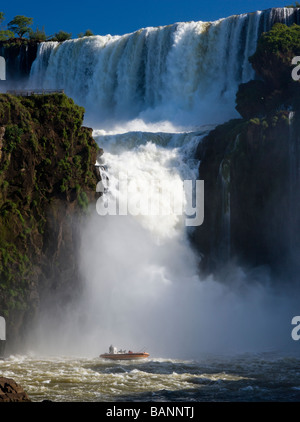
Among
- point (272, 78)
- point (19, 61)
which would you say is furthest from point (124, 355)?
point (19, 61)

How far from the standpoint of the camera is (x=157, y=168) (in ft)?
193

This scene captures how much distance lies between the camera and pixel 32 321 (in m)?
46.6

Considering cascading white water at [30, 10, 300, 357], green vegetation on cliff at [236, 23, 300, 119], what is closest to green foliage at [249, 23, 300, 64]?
green vegetation on cliff at [236, 23, 300, 119]

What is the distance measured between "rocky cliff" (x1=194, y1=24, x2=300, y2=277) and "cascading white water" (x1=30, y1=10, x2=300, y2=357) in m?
1.31

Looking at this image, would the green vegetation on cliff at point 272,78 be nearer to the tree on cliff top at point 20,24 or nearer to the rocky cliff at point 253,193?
the rocky cliff at point 253,193

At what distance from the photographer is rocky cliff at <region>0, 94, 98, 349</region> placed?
151 feet

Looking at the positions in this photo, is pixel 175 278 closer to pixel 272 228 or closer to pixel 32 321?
pixel 272 228

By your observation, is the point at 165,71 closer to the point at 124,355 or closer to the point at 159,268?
the point at 159,268

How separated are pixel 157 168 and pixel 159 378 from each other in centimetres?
2442

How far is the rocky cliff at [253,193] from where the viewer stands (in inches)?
2172

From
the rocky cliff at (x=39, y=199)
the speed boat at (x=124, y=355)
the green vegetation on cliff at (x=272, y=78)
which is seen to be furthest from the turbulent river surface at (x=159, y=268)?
the green vegetation on cliff at (x=272, y=78)

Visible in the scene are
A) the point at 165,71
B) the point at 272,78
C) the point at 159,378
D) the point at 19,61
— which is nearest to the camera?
the point at 159,378

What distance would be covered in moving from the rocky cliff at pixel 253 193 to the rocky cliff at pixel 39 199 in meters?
10.4

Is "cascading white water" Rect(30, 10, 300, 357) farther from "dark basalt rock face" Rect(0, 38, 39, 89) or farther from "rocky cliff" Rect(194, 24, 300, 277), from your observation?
"dark basalt rock face" Rect(0, 38, 39, 89)
